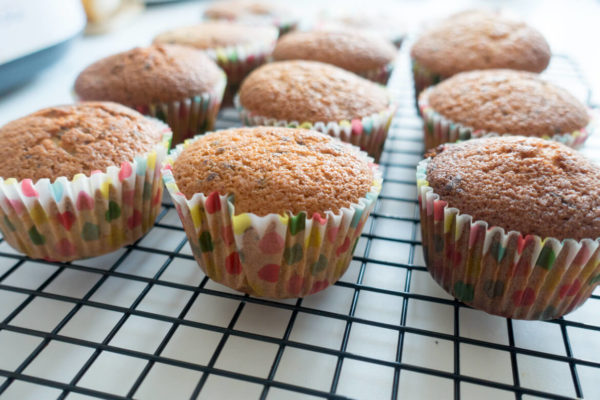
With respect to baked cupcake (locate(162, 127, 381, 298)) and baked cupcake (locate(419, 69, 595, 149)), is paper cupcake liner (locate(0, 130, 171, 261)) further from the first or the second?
baked cupcake (locate(419, 69, 595, 149))

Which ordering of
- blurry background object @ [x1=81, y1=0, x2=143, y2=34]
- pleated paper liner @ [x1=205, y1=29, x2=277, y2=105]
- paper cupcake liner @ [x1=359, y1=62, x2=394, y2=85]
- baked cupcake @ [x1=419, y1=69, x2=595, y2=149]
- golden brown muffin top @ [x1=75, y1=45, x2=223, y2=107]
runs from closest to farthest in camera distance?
1. baked cupcake @ [x1=419, y1=69, x2=595, y2=149]
2. golden brown muffin top @ [x1=75, y1=45, x2=223, y2=107]
3. paper cupcake liner @ [x1=359, y1=62, x2=394, y2=85]
4. pleated paper liner @ [x1=205, y1=29, x2=277, y2=105]
5. blurry background object @ [x1=81, y1=0, x2=143, y2=34]

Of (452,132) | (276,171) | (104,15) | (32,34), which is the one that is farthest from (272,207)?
(104,15)

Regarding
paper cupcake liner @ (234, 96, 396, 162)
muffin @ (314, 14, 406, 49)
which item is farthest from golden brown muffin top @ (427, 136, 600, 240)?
muffin @ (314, 14, 406, 49)

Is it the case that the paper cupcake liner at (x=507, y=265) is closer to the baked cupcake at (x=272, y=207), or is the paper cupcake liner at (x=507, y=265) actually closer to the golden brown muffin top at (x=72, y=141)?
the baked cupcake at (x=272, y=207)

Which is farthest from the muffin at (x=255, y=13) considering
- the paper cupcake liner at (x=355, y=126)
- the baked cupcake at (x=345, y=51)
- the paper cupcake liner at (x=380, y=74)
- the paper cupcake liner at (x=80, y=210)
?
the paper cupcake liner at (x=80, y=210)

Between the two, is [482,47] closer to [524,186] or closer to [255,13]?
[524,186]
